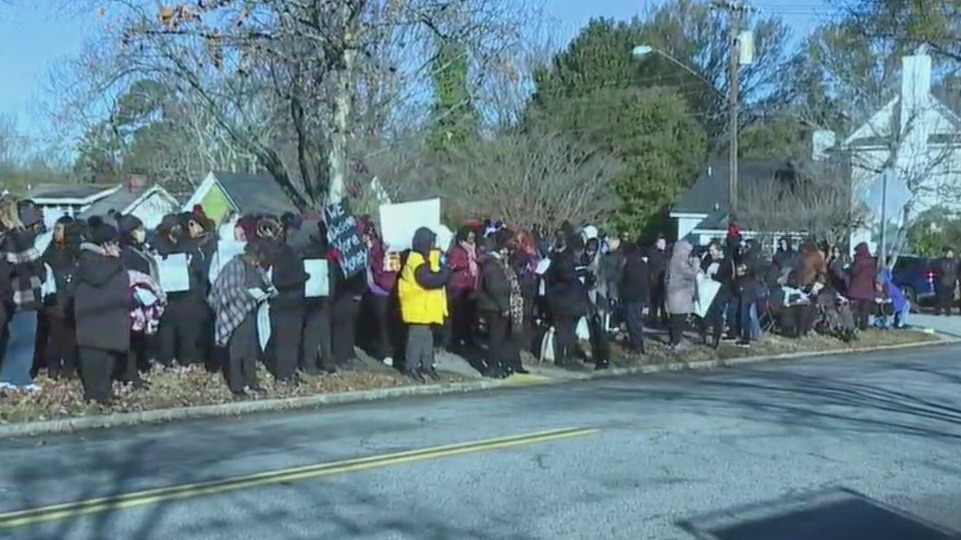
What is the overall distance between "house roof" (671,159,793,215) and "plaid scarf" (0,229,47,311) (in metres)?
38.1

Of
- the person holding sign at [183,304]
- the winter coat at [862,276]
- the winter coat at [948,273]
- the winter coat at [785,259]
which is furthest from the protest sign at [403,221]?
the winter coat at [948,273]

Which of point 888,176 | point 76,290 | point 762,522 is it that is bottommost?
point 762,522

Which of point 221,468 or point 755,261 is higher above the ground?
point 755,261

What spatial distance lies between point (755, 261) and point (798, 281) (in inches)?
95.5

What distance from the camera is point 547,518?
350 inches

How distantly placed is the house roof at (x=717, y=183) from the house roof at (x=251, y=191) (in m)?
17.1

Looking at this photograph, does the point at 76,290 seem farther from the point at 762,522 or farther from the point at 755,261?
the point at 755,261

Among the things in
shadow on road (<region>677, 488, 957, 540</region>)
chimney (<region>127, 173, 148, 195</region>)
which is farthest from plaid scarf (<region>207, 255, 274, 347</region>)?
chimney (<region>127, 173, 148, 195</region>)

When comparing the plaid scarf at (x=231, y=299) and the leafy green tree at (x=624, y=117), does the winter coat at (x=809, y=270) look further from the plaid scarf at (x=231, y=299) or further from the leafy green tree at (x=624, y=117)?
the leafy green tree at (x=624, y=117)

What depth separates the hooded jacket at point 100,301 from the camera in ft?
44.8

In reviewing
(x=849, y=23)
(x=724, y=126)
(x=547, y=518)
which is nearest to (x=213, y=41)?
(x=849, y=23)

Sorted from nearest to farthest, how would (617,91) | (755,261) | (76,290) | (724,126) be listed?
1. (76,290)
2. (755,261)
3. (617,91)
4. (724,126)

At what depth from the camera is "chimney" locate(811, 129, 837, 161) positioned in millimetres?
44625

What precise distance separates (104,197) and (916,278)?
30972 mm
